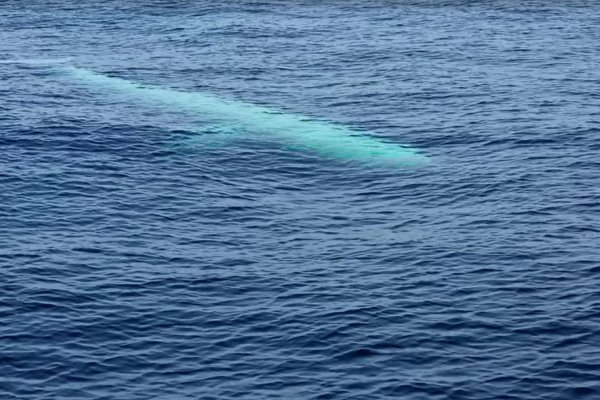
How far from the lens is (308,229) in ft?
240

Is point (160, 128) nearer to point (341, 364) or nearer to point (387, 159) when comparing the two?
point (387, 159)

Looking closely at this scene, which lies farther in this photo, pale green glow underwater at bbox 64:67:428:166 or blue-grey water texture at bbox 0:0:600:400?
pale green glow underwater at bbox 64:67:428:166

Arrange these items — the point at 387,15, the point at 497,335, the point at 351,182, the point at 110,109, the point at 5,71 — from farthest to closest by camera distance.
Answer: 1. the point at 387,15
2. the point at 5,71
3. the point at 110,109
4. the point at 351,182
5. the point at 497,335

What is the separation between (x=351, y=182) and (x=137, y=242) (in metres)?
18.2

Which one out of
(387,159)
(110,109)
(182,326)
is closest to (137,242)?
(182,326)

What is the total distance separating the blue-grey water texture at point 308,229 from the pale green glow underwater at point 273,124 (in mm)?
1476

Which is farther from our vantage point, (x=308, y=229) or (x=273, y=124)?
(x=273, y=124)

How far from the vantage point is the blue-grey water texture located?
55.0 metres

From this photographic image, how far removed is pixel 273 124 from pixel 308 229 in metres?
23.6

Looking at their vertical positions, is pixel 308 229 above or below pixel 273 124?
below

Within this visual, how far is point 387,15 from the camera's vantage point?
455ft

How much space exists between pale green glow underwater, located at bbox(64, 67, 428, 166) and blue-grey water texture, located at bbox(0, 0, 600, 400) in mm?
1476

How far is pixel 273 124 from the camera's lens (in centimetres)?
9512

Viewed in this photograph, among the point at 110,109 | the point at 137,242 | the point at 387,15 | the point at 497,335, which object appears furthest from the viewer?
the point at 387,15
